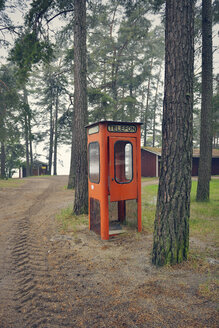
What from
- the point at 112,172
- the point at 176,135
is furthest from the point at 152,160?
the point at 176,135

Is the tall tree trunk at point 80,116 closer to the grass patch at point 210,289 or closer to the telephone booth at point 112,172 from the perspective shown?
the telephone booth at point 112,172

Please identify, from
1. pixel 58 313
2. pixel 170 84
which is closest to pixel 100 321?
pixel 58 313

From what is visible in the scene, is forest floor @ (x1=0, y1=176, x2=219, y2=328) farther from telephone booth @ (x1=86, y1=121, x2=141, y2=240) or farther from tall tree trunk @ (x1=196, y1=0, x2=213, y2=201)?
tall tree trunk @ (x1=196, y1=0, x2=213, y2=201)

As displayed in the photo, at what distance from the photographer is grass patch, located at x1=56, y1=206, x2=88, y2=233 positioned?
624cm

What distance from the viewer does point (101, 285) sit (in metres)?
3.37

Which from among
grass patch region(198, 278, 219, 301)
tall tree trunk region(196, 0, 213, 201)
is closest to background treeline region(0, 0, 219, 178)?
tall tree trunk region(196, 0, 213, 201)

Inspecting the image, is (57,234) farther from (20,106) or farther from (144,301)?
(20,106)

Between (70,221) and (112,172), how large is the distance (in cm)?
265

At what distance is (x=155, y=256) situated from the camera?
4020mm

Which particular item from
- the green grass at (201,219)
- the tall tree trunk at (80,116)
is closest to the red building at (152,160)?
the green grass at (201,219)

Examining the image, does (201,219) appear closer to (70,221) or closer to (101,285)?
(70,221)

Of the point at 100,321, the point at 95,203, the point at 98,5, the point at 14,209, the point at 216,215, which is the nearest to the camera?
the point at 100,321

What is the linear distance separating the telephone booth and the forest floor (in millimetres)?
645

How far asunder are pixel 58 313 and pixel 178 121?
11.2 feet
